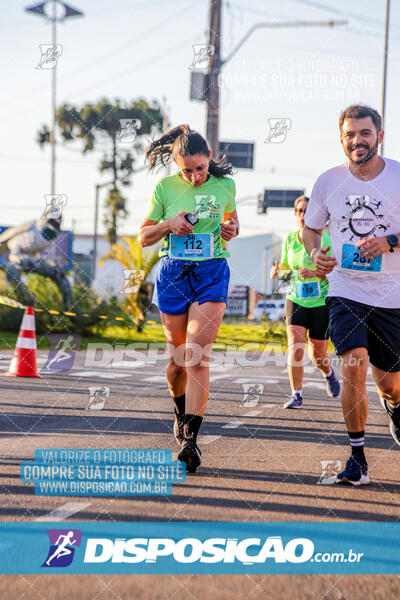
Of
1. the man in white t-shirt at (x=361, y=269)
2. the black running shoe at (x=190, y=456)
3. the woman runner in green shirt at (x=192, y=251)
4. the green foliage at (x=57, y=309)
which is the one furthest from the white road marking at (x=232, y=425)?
the green foliage at (x=57, y=309)

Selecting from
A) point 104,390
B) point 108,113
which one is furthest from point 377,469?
point 108,113

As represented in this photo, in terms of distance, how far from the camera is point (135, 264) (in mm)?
23016

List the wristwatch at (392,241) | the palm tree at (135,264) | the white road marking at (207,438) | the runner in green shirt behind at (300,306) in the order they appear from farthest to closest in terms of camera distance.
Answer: the palm tree at (135,264)
the runner in green shirt behind at (300,306)
the white road marking at (207,438)
the wristwatch at (392,241)

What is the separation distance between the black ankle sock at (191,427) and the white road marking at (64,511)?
0.97 metres

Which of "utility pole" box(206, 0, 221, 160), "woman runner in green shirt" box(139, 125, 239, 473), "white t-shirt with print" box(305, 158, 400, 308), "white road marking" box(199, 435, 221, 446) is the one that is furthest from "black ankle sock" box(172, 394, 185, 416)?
"utility pole" box(206, 0, 221, 160)

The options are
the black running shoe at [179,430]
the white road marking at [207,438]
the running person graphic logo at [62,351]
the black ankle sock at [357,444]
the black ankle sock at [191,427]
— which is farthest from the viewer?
the running person graphic logo at [62,351]

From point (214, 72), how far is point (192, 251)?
1146 centimetres

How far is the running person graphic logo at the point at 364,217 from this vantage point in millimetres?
4605

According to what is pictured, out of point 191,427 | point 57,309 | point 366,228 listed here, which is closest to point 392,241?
point 366,228

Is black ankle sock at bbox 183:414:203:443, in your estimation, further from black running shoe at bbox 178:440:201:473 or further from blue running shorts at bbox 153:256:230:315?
blue running shorts at bbox 153:256:230:315

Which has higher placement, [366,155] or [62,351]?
[366,155]

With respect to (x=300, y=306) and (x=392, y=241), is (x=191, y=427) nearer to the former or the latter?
(x=392, y=241)

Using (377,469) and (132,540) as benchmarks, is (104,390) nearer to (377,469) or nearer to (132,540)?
(377,469)

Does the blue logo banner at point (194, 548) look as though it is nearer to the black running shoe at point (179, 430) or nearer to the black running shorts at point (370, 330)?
the black running shorts at point (370, 330)
